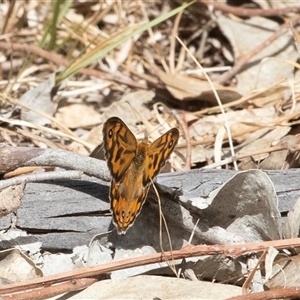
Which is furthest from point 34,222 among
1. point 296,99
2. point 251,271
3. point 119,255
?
point 296,99

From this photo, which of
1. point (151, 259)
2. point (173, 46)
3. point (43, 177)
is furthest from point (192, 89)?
point (151, 259)

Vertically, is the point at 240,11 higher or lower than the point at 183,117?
higher

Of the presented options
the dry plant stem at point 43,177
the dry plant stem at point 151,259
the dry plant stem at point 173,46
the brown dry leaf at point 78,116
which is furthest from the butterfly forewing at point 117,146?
the dry plant stem at point 173,46

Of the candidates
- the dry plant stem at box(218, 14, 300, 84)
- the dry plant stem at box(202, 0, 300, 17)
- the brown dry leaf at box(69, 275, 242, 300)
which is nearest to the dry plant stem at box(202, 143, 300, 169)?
the brown dry leaf at box(69, 275, 242, 300)

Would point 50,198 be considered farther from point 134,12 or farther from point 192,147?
point 134,12

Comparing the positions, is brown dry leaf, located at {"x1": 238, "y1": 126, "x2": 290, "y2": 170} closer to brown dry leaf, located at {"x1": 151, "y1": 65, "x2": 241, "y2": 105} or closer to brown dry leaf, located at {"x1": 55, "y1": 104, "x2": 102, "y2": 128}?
brown dry leaf, located at {"x1": 151, "y1": 65, "x2": 241, "y2": 105}

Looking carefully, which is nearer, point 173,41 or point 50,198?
point 50,198
